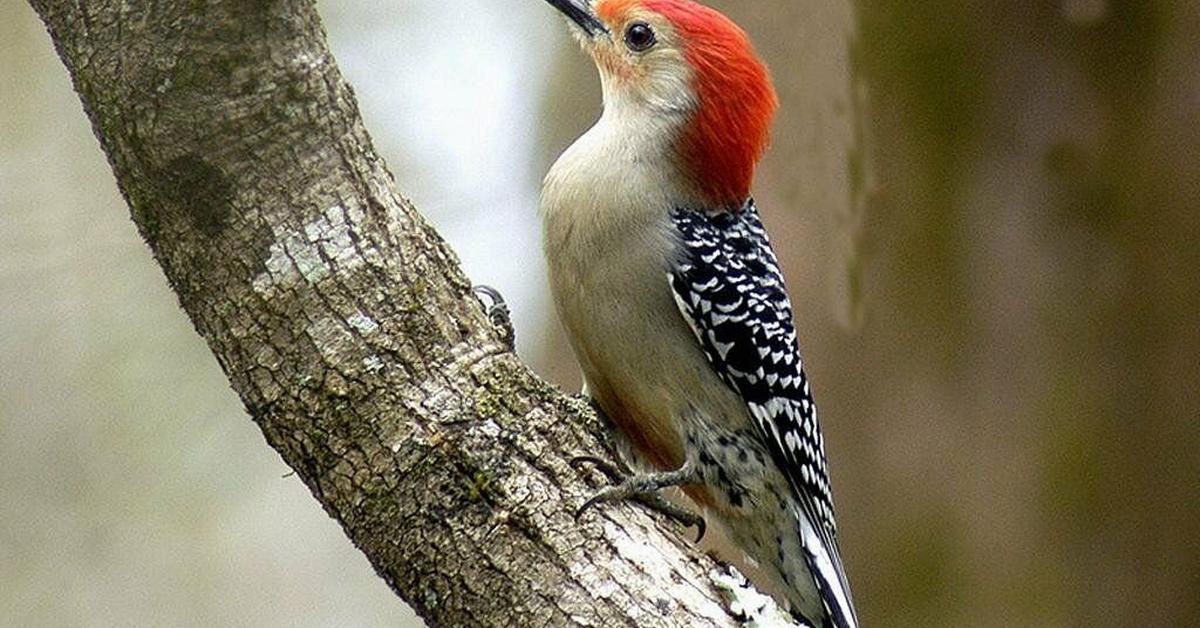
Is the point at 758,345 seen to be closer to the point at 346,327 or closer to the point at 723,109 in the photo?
the point at 723,109

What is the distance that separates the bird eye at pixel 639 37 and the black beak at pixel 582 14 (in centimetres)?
10

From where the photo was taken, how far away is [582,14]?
17.1 feet

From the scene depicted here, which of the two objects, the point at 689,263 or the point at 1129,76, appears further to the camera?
the point at 1129,76

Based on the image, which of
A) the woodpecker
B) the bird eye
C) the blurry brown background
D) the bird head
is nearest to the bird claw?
the woodpecker

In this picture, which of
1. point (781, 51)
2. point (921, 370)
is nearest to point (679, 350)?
point (921, 370)

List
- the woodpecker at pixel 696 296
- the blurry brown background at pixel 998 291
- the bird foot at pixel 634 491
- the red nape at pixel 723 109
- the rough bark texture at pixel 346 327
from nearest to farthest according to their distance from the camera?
the rough bark texture at pixel 346 327 → the bird foot at pixel 634 491 → the woodpecker at pixel 696 296 → the red nape at pixel 723 109 → the blurry brown background at pixel 998 291

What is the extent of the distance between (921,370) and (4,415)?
17.7 ft

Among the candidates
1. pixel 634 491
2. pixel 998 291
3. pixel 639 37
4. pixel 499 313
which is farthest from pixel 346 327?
pixel 998 291

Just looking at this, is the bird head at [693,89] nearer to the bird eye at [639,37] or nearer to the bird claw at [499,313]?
the bird eye at [639,37]

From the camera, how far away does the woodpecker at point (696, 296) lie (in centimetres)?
473

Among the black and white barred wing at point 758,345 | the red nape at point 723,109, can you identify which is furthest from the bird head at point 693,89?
the black and white barred wing at point 758,345

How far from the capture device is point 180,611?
9188 mm

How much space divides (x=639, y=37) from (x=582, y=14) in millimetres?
238

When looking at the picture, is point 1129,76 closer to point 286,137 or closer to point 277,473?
point 286,137
